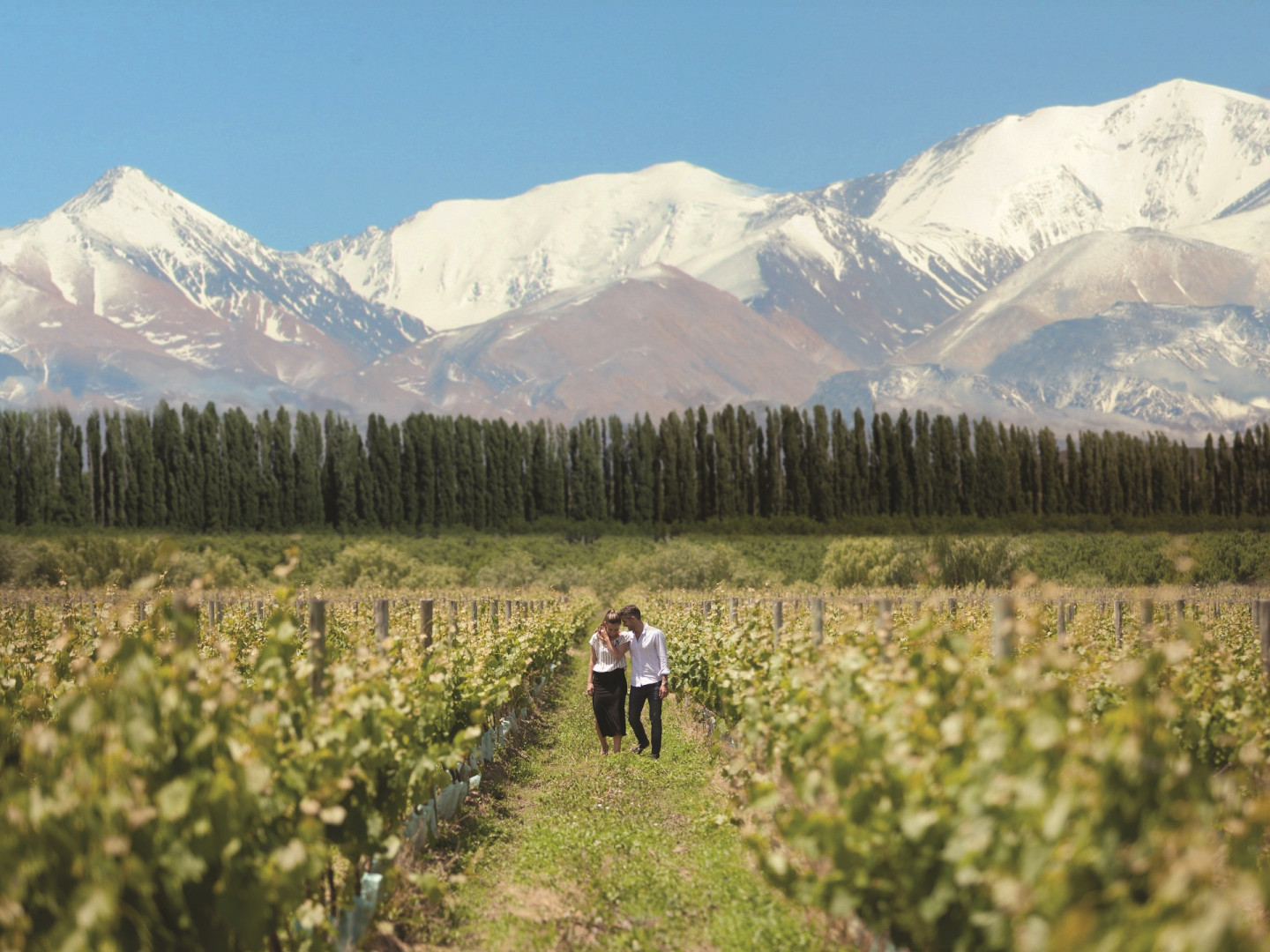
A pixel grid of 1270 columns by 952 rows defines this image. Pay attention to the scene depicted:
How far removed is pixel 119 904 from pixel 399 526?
47.6m

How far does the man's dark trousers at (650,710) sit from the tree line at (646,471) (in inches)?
1587

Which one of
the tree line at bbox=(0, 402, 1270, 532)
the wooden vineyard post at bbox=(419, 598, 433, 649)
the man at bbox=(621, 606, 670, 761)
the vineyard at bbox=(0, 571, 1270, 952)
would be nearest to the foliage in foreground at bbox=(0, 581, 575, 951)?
the vineyard at bbox=(0, 571, 1270, 952)

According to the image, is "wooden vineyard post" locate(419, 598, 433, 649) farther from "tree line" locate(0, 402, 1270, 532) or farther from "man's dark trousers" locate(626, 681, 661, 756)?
"tree line" locate(0, 402, 1270, 532)

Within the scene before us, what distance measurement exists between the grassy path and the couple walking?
44 cm

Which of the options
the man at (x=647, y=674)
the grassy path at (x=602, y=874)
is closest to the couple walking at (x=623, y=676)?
the man at (x=647, y=674)

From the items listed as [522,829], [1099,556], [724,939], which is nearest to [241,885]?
[724,939]

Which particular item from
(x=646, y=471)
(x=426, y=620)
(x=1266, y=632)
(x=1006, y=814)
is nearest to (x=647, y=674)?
(x=426, y=620)

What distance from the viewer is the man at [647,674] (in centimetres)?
974

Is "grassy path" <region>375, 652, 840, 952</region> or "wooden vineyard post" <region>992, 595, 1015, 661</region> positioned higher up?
"wooden vineyard post" <region>992, 595, 1015, 661</region>

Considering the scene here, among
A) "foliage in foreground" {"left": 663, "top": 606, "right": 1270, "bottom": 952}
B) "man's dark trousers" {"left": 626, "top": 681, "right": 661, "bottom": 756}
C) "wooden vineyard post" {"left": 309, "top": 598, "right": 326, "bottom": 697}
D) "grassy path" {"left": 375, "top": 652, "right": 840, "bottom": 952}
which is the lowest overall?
"grassy path" {"left": 375, "top": 652, "right": 840, "bottom": 952}

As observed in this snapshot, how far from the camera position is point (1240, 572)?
38.6 m

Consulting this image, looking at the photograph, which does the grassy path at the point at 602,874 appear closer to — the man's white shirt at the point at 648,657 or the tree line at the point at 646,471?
the man's white shirt at the point at 648,657

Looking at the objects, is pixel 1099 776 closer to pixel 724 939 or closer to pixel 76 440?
pixel 724 939

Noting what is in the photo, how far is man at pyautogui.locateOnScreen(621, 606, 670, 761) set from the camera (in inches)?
384
